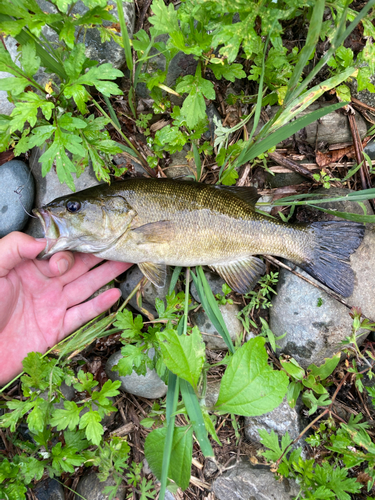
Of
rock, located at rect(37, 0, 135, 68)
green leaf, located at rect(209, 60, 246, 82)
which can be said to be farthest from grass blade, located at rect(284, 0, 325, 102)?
rock, located at rect(37, 0, 135, 68)

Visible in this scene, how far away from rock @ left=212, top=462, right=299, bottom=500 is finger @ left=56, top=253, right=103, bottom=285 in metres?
2.45

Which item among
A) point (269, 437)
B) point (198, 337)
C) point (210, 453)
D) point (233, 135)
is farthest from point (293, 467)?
point (233, 135)

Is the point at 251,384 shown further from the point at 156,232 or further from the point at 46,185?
the point at 46,185

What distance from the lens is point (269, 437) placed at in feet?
9.58

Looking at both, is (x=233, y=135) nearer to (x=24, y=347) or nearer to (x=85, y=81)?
(x=85, y=81)

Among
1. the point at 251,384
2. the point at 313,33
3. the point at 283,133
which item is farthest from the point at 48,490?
the point at 313,33

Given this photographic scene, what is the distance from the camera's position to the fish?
2.96 m

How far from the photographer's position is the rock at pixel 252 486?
2979 millimetres

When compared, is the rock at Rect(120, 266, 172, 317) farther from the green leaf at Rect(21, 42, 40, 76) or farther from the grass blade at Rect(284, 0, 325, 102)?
the grass blade at Rect(284, 0, 325, 102)

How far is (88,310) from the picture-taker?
10.9 ft

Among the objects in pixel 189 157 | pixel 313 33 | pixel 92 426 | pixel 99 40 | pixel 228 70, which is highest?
pixel 99 40

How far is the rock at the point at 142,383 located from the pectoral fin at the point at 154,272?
0.72 m

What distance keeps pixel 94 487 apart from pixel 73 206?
8.83 ft

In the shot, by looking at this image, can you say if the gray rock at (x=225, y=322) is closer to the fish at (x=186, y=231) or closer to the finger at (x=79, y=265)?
the fish at (x=186, y=231)
